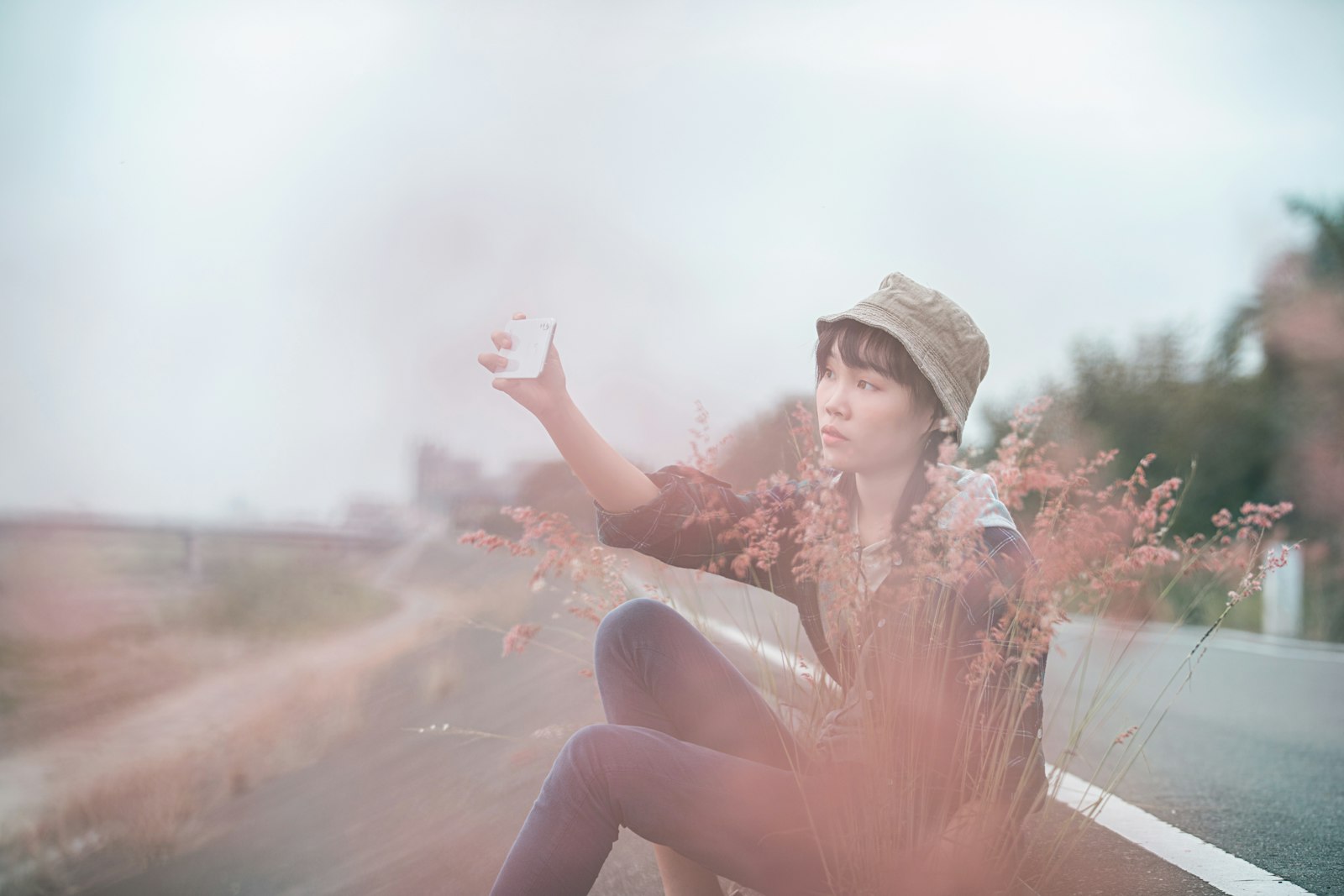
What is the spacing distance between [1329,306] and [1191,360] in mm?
2003

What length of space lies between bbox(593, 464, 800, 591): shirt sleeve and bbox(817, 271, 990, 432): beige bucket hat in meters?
0.35

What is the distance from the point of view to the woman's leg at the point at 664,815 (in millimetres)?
1448

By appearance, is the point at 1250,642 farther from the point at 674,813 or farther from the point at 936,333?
the point at 674,813

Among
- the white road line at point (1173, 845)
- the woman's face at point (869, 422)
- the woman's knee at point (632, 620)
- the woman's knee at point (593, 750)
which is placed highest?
the woman's face at point (869, 422)

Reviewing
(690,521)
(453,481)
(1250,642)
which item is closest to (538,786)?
(690,521)

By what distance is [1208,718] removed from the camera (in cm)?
437

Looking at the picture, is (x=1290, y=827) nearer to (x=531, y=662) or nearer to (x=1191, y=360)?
(x=531, y=662)

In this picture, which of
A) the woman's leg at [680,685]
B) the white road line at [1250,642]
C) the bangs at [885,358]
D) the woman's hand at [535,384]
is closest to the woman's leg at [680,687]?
the woman's leg at [680,685]

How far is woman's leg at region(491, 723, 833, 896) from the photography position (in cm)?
145

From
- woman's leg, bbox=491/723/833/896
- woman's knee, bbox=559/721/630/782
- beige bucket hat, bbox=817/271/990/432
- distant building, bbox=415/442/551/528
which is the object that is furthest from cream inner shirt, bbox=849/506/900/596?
distant building, bbox=415/442/551/528

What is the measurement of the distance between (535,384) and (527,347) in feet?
0.20

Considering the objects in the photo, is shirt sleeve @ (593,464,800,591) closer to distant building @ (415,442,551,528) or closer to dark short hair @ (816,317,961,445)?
dark short hair @ (816,317,961,445)

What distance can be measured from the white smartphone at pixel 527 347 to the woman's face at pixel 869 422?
51cm

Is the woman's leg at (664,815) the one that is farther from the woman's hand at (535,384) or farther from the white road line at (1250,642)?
the white road line at (1250,642)
